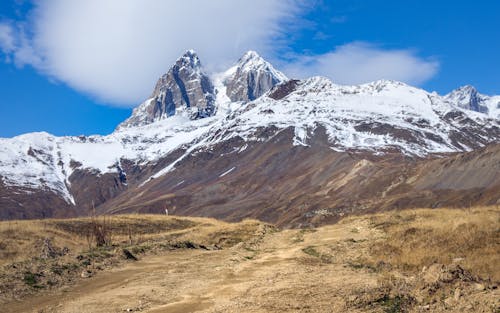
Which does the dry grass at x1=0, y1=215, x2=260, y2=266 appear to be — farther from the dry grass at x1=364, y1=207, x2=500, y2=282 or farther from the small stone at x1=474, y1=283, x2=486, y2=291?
the small stone at x1=474, y1=283, x2=486, y2=291

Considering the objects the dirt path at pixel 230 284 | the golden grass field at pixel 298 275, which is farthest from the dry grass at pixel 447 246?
the dirt path at pixel 230 284

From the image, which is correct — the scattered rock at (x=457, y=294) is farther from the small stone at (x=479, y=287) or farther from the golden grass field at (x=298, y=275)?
the small stone at (x=479, y=287)

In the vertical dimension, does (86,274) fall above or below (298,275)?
above

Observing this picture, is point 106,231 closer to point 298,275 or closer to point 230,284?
point 230,284

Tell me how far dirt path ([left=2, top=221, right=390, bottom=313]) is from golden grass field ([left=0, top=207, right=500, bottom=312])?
0.05 meters

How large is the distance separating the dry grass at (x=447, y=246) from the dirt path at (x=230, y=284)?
6.39ft

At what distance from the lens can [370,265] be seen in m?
24.3

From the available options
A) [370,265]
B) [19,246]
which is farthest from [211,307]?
[19,246]

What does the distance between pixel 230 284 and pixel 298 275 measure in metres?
3.02

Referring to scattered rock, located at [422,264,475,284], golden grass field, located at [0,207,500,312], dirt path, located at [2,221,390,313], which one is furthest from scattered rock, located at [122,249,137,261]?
scattered rock, located at [422,264,475,284]

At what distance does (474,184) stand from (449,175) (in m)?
13.1

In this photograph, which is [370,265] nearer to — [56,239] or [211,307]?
[211,307]

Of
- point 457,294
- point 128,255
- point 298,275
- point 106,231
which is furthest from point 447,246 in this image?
point 106,231

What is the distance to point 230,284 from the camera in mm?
22094
